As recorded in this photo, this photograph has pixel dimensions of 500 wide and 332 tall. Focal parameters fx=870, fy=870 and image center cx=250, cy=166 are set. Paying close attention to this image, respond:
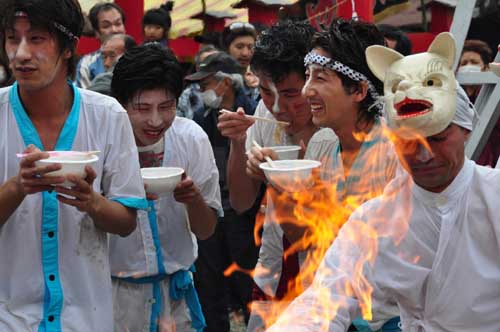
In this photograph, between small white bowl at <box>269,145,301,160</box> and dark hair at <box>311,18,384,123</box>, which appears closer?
dark hair at <box>311,18,384,123</box>

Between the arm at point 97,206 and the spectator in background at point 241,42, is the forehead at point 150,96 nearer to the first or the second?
the arm at point 97,206

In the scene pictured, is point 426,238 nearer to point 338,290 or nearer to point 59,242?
point 338,290

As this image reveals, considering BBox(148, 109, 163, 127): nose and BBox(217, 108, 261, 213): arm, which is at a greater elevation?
BBox(148, 109, 163, 127): nose

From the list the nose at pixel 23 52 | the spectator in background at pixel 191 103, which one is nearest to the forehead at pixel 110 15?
the spectator in background at pixel 191 103

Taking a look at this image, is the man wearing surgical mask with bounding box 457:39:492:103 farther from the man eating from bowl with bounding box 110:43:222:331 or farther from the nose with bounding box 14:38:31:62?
the nose with bounding box 14:38:31:62

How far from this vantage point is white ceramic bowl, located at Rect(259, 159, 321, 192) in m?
3.95

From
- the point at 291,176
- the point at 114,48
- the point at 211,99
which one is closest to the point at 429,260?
the point at 291,176

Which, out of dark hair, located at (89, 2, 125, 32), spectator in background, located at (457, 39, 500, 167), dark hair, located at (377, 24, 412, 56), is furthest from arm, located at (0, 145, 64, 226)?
dark hair, located at (89, 2, 125, 32)

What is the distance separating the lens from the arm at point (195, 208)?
14.9 feet

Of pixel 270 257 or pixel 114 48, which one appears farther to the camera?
pixel 114 48

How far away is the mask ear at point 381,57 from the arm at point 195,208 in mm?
1544

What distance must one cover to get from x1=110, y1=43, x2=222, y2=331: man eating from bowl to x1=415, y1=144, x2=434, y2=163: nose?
1.73 meters

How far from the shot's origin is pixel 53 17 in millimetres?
3662

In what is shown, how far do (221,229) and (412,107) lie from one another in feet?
10.9
